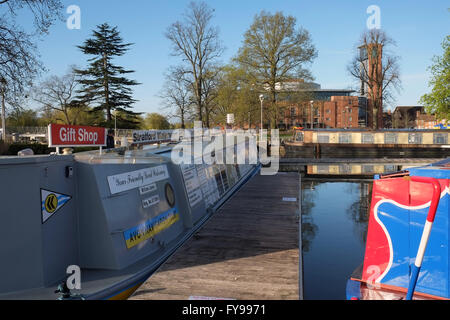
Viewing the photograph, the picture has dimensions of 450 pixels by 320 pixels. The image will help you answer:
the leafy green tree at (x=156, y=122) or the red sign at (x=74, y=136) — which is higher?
the leafy green tree at (x=156, y=122)

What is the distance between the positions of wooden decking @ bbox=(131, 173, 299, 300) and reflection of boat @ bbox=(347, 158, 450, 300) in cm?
132

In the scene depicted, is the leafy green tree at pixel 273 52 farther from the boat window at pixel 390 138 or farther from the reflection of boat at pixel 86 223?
the reflection of boat at pixel 86 223

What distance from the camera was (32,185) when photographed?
5.41 m

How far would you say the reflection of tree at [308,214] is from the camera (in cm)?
1168

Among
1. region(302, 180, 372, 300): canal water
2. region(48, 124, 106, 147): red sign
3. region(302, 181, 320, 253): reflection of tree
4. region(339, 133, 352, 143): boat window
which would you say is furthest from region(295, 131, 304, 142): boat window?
region(48, 124, 106, 147): red sign

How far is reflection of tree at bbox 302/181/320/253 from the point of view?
11.7m

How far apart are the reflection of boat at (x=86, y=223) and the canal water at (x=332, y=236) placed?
3538 mm

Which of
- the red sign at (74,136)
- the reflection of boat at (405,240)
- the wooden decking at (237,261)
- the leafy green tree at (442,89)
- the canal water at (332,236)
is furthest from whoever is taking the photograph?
the leafy green tree at (442,89)

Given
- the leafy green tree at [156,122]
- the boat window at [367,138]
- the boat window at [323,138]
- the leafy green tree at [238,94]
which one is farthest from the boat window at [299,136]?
the leafy green tree at [156,122]

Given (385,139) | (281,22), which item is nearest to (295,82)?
(281,22)

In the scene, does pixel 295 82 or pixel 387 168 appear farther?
pixel 295 82

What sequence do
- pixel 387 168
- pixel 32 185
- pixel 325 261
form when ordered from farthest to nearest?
pixel 387 168, pixel 325 261, pixel 32 185
